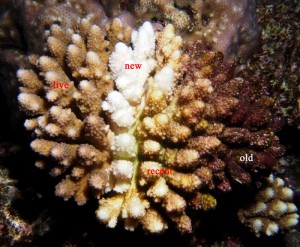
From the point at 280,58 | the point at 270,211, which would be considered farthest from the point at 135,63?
the point at 270,211

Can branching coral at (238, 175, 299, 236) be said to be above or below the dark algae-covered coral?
below

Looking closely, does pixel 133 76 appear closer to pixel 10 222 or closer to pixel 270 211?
pixel 10 222

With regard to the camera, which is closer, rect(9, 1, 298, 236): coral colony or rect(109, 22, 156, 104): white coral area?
rect(9, 1, 298, 236): coral colony

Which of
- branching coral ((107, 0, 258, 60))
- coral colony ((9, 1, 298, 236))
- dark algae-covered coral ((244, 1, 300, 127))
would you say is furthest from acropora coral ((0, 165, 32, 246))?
dark algae-covered coral ((244, 1, 300, 127))

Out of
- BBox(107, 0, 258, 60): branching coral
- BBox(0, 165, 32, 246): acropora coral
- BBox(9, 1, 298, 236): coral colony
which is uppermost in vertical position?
BBox(107, 0, 258, 60): branching coral

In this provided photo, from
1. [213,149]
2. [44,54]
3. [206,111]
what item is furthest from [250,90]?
[44,54]

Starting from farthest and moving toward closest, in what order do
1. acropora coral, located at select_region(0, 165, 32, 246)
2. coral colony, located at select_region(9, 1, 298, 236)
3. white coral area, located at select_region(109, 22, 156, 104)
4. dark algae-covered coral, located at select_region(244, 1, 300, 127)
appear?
dark algae-covered coral, located at select_region(244, 1, 300, 127) < acropora coral, located at select_region(0, 165, 32, 246) < white coral area, located at select_region(109, 22, 156, 104) < coral colony, located at select_region(9, 1, 298, 236)

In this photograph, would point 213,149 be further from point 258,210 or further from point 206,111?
point 258,210

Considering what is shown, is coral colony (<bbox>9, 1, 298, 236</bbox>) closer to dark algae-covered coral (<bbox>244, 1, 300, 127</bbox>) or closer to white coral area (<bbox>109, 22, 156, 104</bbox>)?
white coral area (<bbox>109, 22, 156, 104</bbox>)
